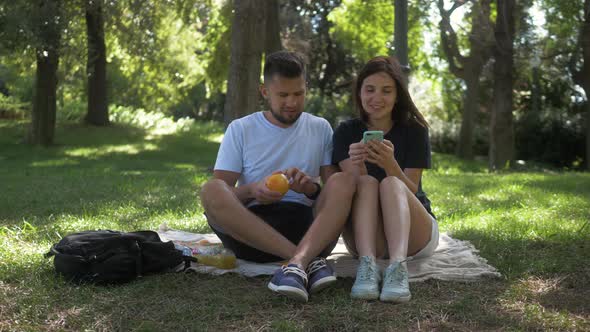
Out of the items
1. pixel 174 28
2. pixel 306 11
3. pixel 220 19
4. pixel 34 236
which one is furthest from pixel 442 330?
pixel 306 11

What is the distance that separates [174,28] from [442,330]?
63.2 feet

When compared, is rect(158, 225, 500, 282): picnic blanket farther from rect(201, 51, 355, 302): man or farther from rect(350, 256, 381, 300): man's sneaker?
rect(350, 256, 381, 300): man's sneaker

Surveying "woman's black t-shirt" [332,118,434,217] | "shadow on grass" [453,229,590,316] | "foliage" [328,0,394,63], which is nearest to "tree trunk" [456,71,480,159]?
"foliage" [328,0,394,63]

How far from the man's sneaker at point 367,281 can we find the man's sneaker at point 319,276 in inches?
5.5

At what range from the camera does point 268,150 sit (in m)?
4.53

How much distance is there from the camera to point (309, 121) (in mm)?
4621

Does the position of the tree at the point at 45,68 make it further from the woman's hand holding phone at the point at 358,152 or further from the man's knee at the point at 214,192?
the woman's hand holding phone at the point at 358,152

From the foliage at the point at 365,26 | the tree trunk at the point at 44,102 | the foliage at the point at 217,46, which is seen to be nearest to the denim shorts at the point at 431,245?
the tree trunk at the point at 44,102

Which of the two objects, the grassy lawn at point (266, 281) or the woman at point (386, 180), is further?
the woman at point (386, 180)

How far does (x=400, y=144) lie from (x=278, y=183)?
3.11 feet

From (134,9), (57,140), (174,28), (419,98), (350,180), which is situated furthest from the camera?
(419,98)

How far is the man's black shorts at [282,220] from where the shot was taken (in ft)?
14.5

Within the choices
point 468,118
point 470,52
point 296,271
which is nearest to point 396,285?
point 296,271

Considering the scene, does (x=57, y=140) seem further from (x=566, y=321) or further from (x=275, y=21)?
(x=566, y=321)
